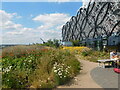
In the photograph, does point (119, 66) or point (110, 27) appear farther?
point (110, 27)

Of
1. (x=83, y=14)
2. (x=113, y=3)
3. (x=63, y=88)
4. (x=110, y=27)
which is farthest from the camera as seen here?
(x=83, y=14)

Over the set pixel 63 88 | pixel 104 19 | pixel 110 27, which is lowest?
pixel 63 88

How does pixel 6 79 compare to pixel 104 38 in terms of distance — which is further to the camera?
pixel 104 38

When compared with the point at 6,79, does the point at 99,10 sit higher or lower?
higher

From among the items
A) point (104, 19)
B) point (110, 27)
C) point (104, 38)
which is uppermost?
point (104, 19)

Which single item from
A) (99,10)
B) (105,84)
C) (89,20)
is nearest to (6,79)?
(105,84)

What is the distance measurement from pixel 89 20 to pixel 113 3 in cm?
1490

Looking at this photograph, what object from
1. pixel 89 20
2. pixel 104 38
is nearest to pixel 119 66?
pixel 104 38

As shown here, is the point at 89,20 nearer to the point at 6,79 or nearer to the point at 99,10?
the point at 99,10

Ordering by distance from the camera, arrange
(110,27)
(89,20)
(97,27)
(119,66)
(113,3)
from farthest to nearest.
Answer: (89,20) < (97,27) < (110,27) < (113,3) < (119,66)

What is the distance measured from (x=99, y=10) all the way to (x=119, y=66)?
33.4 metres

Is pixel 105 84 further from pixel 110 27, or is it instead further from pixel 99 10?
pixel 99 10

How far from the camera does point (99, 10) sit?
124 ft

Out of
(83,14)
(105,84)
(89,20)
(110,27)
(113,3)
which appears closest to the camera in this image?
(105,84)
